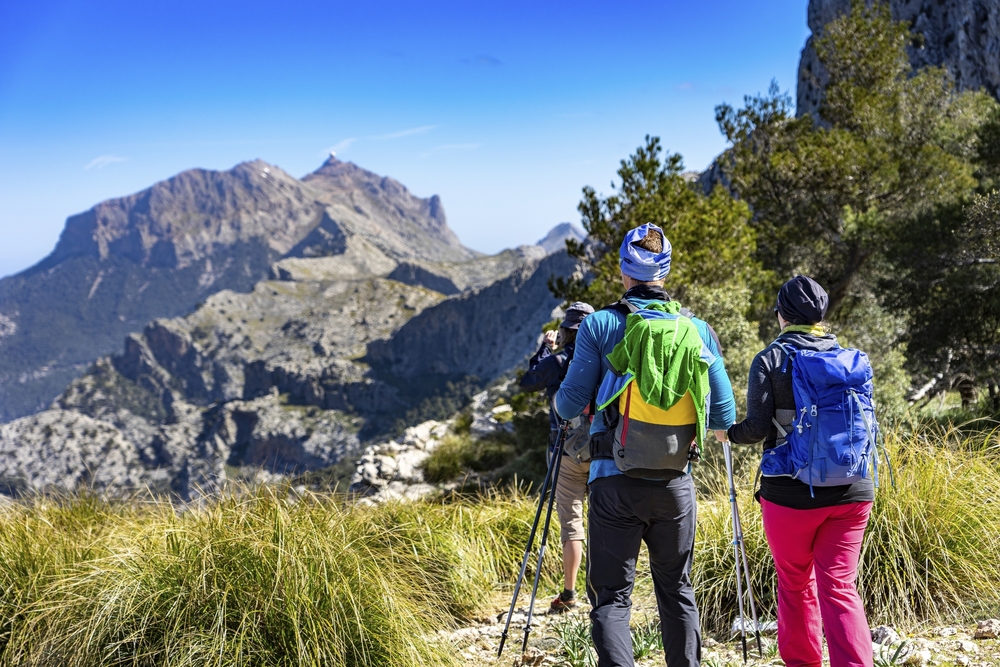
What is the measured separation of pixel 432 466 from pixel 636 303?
15804 millimetres

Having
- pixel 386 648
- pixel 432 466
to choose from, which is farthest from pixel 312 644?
pixel 432 466

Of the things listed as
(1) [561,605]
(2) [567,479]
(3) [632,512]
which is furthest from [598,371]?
(1) [561,605]

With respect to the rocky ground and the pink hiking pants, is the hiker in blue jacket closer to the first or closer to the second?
the pink hiking pants

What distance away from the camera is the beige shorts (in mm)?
4406

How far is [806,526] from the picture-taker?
2889mm

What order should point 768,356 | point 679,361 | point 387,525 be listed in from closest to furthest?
point 679,361 → point 768,356 → point 387,525

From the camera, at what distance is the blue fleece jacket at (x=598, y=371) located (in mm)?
3008

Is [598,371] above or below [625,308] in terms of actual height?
below

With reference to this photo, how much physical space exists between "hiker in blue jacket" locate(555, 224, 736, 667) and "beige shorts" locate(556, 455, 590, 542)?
1.37m

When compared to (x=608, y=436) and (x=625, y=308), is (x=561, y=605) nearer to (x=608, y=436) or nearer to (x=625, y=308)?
Answer: (x=608, y=436)

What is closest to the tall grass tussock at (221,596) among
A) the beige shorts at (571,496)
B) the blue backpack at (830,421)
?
the beige shorts at (571,496)

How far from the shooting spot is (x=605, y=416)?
117 inches

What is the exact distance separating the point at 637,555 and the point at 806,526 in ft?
2.80

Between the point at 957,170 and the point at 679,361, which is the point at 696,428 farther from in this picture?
the point at 957,170
